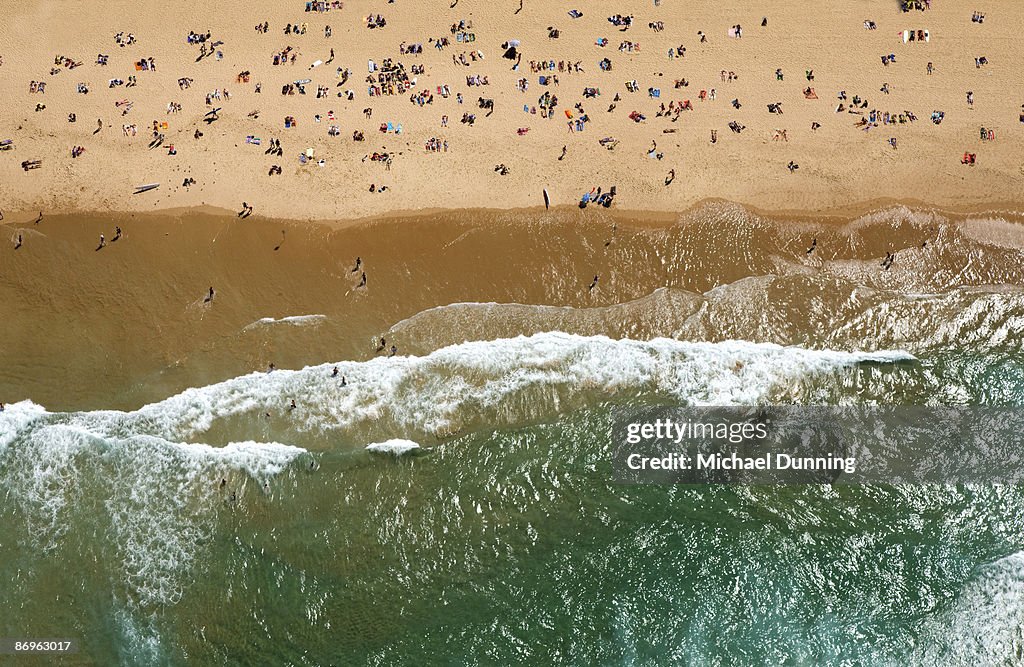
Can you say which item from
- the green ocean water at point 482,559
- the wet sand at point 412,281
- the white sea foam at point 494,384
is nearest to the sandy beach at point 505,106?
the wet sand at point 412,281

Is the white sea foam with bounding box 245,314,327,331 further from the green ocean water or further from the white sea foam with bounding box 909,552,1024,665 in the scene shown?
the white sea foam with bounding box 909,552,1024,665

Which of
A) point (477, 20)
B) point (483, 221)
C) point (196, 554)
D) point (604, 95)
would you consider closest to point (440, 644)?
point (196, 554)

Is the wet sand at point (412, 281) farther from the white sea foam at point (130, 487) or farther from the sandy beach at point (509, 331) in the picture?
the white sea foam at point (130, 487)

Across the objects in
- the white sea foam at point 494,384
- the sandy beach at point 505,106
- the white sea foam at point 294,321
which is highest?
the sandy beach at point 505,106

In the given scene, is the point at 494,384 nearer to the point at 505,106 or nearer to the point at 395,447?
the point at 395,447

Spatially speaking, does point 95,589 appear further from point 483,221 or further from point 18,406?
point 483,221

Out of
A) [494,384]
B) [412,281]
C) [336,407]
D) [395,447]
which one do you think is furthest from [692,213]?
[336,407]

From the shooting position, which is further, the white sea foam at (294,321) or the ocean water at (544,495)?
the white sea foam at (294,321)

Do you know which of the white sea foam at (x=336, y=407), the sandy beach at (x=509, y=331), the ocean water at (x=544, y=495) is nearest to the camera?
the ocean water at (x=544, y=495)

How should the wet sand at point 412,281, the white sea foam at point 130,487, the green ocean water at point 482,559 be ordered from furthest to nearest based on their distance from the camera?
the wet sand at point 412,281 < the white sea foam at point 130,487 < the green ocean water at point 482,559
